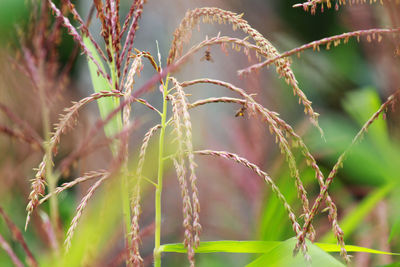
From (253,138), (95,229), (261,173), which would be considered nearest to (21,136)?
(95,229)

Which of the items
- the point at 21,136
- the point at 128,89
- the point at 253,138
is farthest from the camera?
the point at 253,138

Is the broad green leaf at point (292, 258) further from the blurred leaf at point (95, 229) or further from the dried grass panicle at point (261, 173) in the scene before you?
the blurred leaf at point (95, 229)

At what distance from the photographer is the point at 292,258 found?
36cm

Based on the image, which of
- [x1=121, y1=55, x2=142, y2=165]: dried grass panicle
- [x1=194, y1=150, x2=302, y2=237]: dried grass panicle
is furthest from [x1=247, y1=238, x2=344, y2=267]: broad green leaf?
[x1=121, y1=55, x2=142, y2=165]: dried grass panicle

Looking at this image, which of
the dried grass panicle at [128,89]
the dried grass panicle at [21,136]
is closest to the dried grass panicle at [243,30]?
the dried grass panicle at [128,89]

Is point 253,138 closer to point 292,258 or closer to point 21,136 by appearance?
point 292,258

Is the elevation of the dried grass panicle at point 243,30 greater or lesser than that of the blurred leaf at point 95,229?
greater

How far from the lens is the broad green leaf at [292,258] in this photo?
1.17ft

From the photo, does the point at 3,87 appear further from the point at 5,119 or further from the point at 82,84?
the point at 82,84

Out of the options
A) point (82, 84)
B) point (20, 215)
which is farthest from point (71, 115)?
point (82, 84)

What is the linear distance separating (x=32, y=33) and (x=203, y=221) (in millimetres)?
479

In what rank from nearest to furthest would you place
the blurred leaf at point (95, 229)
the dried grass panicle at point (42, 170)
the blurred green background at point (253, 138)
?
the blurred leaf at point (95, 229) < the dried grass panicle at point (42, 170) < the blurred green background at point (253, 138)

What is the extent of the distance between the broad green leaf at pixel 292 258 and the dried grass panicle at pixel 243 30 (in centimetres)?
9

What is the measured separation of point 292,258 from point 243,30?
0.55 feet
